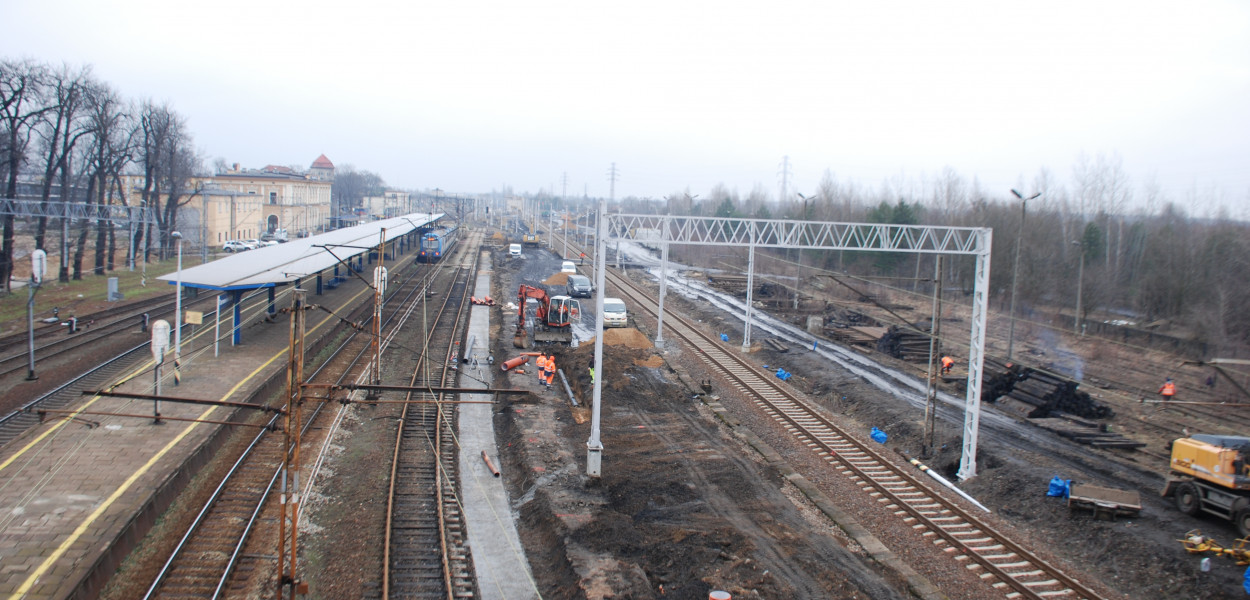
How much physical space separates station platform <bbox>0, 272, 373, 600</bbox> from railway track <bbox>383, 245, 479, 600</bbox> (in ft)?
12.1

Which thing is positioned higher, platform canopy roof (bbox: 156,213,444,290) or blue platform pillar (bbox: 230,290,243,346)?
platform canopy roof (bbox: 156,213,444,290)

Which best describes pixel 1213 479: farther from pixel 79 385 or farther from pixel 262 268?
pixel 262 268

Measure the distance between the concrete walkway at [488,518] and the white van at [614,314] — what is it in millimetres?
9737

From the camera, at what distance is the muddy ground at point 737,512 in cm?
1053

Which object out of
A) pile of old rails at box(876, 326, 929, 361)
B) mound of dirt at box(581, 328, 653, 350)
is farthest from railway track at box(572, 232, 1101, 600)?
pile of old rails at box(876, 326, 929, 361)

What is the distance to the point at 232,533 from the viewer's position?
1135cm

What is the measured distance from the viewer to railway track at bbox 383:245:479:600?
10.3 m

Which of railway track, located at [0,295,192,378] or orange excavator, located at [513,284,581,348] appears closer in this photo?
railway track, located at [0,295,192,378]

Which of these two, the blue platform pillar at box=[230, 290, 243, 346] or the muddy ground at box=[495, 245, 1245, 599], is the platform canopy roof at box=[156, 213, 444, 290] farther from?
the muddy ground at box=[495, 245, 1245, 599]

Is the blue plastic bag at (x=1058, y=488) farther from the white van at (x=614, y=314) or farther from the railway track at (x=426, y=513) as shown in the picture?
the white van at (x=614, y=314)

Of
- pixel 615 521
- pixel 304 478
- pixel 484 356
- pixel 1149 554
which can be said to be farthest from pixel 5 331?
pixel 1149 554

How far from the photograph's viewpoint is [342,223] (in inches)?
3856

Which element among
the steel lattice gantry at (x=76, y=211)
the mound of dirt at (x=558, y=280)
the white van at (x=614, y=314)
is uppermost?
the steel lattice gantry at (x=76, y=211)

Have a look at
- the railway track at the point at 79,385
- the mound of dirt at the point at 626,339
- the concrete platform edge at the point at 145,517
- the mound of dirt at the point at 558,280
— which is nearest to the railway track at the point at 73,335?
the railway track at the point at 79,385
